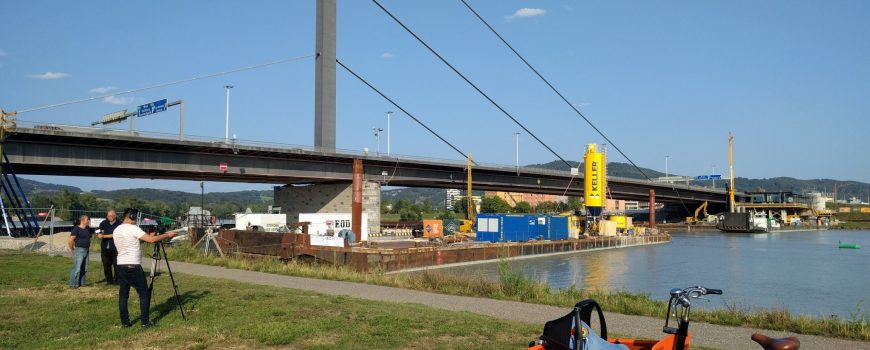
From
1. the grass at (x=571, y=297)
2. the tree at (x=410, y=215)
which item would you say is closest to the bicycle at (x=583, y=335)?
the grass at (x=571, y=297)

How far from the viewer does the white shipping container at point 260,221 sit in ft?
167

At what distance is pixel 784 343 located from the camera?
5.29 meters

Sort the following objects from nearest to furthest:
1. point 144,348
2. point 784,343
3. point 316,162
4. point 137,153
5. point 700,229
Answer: point 784,343
point 144,348
point 137,153
point 316,162
point 700,229

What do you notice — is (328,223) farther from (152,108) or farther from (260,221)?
(152,108)

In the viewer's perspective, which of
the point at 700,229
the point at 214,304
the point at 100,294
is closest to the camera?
the point at 214,304

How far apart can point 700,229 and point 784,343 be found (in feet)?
434

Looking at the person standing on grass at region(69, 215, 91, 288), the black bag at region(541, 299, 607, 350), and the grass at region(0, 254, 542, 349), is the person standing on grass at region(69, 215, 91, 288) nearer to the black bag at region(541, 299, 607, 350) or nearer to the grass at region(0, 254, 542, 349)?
the grass at region(0, 254, 542, 349)

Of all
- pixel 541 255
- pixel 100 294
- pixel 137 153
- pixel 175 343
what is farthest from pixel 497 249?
pixel 175 343

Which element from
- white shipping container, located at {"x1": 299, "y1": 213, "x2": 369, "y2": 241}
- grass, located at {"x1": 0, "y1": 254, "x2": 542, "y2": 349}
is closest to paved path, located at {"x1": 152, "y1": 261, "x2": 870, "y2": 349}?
grass, located at {"x1": 0, "y1": 254, "x2": 542, "y2": 349}

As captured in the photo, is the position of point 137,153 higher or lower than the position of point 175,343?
higher

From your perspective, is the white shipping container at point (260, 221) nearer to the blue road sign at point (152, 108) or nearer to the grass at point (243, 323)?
the blue road sign at point (152, 108)

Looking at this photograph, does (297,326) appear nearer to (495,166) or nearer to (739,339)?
(739,339)

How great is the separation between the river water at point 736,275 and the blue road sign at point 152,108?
96.0ft

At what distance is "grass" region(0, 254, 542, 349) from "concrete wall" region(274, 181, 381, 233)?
50694 millimetres
